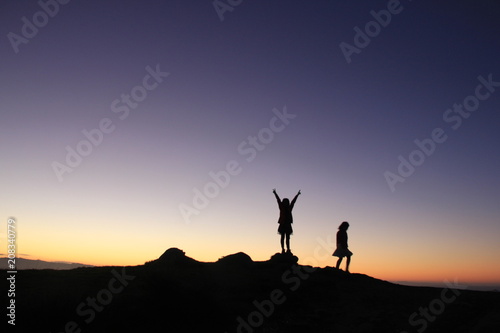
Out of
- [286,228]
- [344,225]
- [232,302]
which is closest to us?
[232,302]

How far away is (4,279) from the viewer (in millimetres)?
13594

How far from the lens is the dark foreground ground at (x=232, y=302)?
11117 mm

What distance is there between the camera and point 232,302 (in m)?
13.1

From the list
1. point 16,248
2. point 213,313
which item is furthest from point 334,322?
point 16,248

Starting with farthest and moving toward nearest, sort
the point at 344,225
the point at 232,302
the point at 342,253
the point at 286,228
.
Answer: the point at 286,228
the point at 344,225
the point at 342,253
the point at 232,302

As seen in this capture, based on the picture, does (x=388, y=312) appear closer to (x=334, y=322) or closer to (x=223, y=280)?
(x=334, y=322)

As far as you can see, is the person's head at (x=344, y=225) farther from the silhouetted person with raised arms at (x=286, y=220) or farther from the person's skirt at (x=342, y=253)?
the silhouetted person with raised arms at (x=286, y=220)

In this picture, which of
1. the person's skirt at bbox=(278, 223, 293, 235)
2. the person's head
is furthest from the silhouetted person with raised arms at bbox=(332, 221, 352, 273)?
the person's skirt at bbox=(278, 223, 293, 235)

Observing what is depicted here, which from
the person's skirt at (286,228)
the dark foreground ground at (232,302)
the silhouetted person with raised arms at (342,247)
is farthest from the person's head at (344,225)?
the person's skirt at (286,228)

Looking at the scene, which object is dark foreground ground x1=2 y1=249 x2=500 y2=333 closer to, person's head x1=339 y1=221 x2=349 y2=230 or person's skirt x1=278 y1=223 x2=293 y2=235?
person's skirt x1=278 y1=223 x2=293 y2=235

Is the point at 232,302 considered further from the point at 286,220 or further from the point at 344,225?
the point at 344,225

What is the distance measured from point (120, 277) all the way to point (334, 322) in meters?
7.41

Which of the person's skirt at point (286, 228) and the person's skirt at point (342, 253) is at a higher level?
the person's skirt at point (286, 228)

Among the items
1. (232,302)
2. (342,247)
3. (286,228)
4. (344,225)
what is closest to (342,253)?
(342,247)
